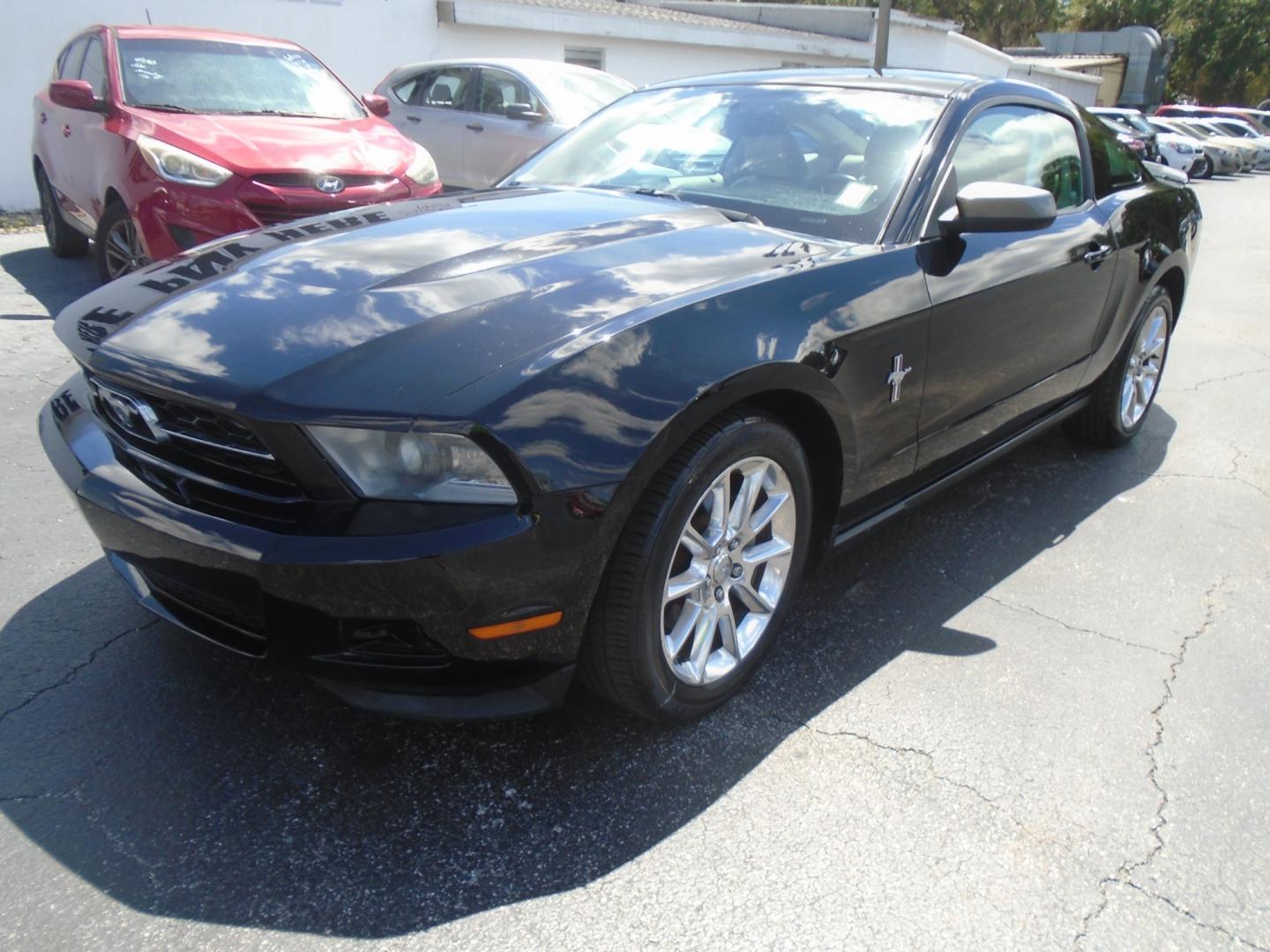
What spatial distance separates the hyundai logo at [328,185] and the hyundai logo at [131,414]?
136 inches

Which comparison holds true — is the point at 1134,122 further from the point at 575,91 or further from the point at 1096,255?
the point at 1096,255

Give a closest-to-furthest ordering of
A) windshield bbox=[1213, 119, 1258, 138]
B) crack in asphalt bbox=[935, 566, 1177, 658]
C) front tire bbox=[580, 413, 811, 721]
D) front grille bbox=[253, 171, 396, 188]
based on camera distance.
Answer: front tire bbox=[580, 413, 811, 721] < crack in asphalt bbox=[935, 566, 1177, 658] < front grille bbox=[253, 171, 396, 188] < windshield bbox=[1213, 119, 1258, 138]

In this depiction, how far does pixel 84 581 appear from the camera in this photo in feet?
9.95

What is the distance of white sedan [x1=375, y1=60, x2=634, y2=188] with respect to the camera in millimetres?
Result: 9141

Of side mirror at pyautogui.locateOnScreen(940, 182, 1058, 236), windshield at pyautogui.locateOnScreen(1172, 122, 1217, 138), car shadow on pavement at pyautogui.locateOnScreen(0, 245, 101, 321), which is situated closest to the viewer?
side mirror at pyautogui.locateOnScreen(940, 182, 1058, 236)

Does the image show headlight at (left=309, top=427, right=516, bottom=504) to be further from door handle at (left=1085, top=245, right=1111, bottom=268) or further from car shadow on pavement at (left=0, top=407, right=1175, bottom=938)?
door handle at (left=1085, top=245, right=1111, bottom=268)

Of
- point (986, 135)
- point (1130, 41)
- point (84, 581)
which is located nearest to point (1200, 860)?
point (986, 135)

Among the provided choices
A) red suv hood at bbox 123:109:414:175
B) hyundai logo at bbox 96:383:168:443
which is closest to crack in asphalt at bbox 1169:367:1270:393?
red suv hood at bbox 123:109:414:175

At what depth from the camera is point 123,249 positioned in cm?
582

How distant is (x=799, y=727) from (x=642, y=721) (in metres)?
0.40

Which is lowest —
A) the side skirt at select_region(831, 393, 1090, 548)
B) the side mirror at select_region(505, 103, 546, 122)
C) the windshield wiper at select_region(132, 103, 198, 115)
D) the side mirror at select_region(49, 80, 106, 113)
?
the side skirt at select_region(831, 393, 1090, 548)

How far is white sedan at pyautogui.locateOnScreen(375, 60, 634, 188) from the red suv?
6.90 ft

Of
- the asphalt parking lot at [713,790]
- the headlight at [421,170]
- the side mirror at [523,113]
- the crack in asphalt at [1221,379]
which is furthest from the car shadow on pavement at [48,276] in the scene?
the crack in asphalt at [1221,379]

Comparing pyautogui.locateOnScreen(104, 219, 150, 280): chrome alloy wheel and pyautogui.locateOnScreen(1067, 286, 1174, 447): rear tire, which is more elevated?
pyautogui.locateOnScreen(104, 219, 150, 280): chrome alloy wheel
